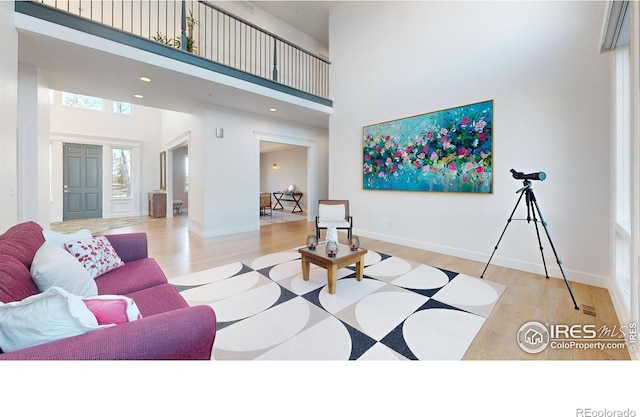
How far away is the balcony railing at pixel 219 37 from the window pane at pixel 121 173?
3.74m

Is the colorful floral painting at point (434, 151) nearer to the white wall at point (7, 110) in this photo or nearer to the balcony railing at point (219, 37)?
the balcony railing at point (219, 37)

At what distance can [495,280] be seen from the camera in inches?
106

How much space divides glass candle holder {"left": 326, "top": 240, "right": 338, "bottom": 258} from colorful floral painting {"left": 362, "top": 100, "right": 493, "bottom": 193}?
6.97 feet

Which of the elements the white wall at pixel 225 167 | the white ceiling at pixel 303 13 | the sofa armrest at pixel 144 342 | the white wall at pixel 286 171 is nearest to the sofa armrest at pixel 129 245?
the sofa armrest at pixel 144 342

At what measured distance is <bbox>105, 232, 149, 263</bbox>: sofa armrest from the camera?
2.04 m

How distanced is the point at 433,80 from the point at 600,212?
2578 mm

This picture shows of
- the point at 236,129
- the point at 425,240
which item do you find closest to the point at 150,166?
the point at 236,129

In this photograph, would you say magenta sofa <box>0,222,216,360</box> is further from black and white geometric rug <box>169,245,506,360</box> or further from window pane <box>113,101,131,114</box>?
window pane <box>113,101,131,114</box>

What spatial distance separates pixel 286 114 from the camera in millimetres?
5449

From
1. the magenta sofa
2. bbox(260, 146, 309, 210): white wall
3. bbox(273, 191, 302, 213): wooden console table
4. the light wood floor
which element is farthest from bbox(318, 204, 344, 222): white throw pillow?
bbox(273, 191, 302, 213): wooden console table

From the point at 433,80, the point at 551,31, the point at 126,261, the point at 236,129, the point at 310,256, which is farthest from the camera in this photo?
the point at 236,129

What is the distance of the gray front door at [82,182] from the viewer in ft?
21.5

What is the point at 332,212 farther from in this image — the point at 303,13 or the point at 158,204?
the point at 158,204
